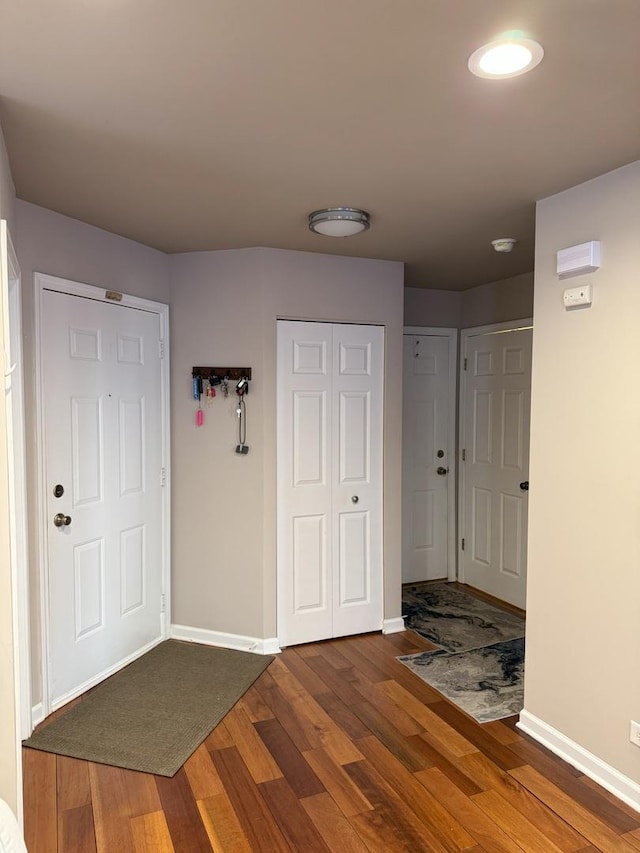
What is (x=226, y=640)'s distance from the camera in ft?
11.8

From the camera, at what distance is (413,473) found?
15.8ft

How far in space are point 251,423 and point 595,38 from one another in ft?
8.26

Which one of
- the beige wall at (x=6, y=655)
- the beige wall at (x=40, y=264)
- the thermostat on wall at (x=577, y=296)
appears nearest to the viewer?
the beige wall at (x=6, y=655)

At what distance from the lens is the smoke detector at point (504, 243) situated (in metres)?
3.21

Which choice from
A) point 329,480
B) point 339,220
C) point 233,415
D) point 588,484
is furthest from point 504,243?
point 233,415

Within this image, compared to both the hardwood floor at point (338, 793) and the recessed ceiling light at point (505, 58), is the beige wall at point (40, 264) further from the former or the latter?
the recessed ceiling light at point (505, 58)

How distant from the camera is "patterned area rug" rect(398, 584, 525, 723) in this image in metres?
3.01

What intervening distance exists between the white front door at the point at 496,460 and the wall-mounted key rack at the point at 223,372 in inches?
80.8

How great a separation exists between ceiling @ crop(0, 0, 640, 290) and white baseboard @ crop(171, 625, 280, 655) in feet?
7.84

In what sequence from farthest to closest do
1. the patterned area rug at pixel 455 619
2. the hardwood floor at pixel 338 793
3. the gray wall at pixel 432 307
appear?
the gray wall at pixel 432 307 → the patterned area rug at pixel 455 619 → the hardwood floor at pixel 338 793

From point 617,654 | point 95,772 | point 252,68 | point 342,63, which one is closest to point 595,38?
point 342,63

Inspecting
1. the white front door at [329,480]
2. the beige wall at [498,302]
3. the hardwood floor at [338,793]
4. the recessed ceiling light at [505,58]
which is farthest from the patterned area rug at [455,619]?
the recessed ceiling light at [505,58]

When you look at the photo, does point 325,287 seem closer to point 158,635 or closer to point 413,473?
point 413,473

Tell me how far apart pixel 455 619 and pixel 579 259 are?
2662mm
